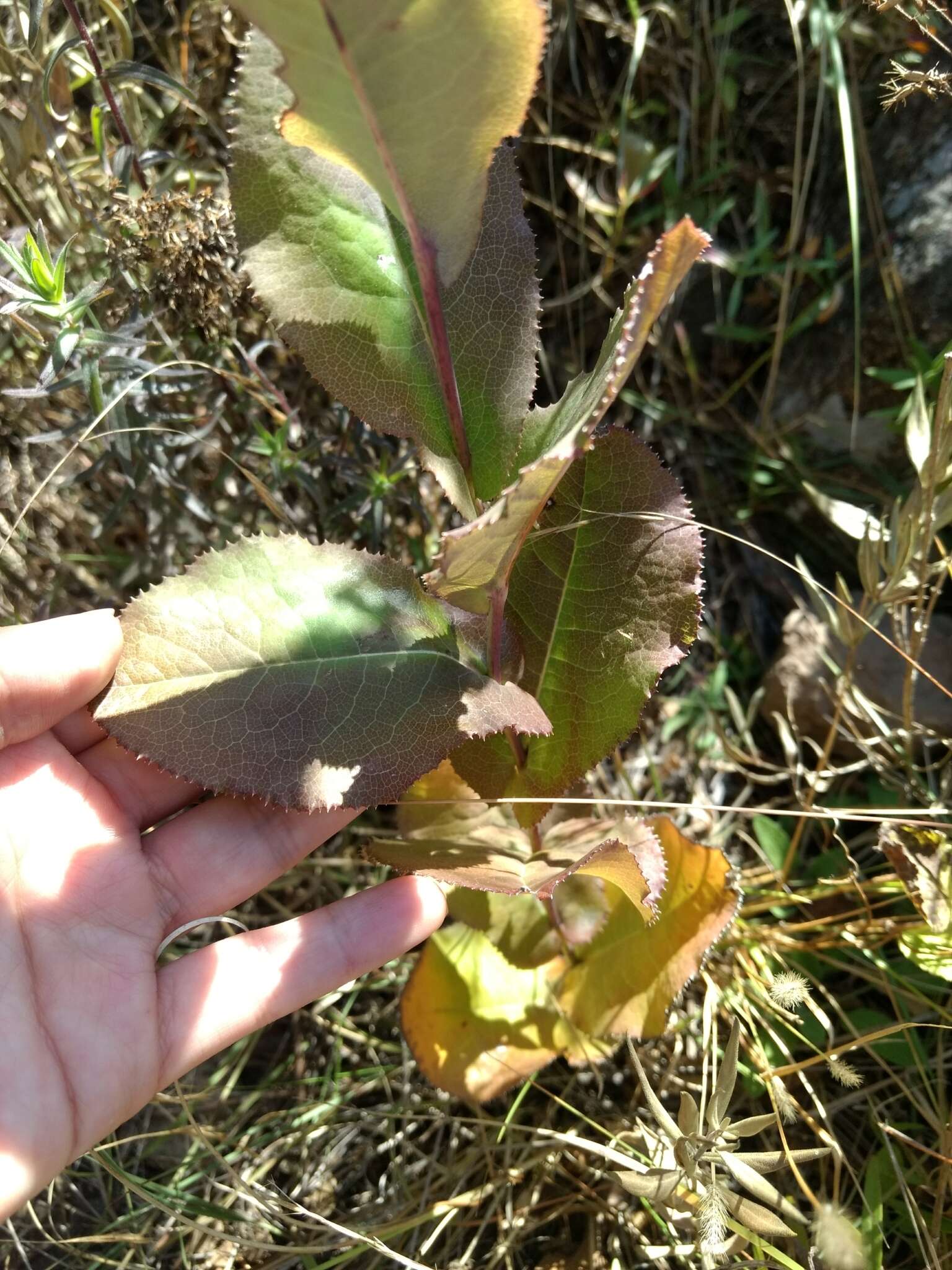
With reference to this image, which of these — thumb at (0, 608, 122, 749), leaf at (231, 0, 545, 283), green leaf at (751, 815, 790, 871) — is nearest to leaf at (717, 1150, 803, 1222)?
green leaf at (751, 815, 790, 871)

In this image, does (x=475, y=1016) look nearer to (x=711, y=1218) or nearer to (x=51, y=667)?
(x=711, y=1218)

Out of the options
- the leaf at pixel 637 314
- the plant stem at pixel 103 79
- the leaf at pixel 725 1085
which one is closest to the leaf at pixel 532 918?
the leaf at pixel 725 1085

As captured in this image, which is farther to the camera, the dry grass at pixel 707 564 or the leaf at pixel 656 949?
the dry grass at pixel 707 564

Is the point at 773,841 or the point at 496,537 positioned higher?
the point at 496,537

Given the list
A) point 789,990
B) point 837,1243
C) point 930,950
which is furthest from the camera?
point 930,950

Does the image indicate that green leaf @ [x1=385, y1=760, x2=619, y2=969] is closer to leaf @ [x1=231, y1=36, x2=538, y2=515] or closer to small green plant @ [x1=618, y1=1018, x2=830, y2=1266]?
small green plant @ [x1=618, y1=1018, x2=830, y2=1266]

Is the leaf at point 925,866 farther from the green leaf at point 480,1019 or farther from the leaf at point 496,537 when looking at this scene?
the leaf at point 496,537

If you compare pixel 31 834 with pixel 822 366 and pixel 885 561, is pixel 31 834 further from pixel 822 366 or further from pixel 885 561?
pixel 822 366

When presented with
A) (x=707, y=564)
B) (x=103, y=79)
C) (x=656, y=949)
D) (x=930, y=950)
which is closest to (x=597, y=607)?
(x=656, y=949)
